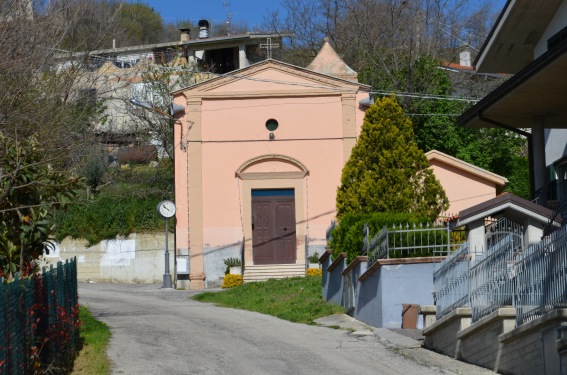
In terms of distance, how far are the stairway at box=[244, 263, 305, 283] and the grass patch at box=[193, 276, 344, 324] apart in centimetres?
267

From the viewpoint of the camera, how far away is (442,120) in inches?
1592

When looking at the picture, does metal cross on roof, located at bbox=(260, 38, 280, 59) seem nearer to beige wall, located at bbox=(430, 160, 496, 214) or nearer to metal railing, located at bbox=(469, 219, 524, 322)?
beige wall, located at bbox=(430, 160, 496, 214)

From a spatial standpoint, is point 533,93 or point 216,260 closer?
point 533,93

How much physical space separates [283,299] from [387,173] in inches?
161

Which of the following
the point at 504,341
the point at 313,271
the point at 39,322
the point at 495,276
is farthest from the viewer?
the point at 313,271

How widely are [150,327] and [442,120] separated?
2325cm

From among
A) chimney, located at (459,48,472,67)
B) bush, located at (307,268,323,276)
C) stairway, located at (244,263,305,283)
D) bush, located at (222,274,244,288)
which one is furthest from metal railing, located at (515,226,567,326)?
chimney, located at (459,48,472,67)

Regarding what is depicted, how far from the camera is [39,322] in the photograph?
1266 cm

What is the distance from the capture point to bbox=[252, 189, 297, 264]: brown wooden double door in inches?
1366

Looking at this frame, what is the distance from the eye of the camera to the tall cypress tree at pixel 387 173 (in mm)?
24766

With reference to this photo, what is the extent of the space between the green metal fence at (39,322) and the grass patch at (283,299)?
7165mm

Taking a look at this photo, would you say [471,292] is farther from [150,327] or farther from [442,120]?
[442,120]

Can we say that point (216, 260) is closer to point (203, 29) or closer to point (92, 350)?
point (92, 350)

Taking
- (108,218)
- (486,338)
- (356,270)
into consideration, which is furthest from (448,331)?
(108,218)
